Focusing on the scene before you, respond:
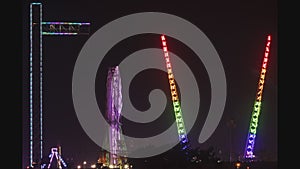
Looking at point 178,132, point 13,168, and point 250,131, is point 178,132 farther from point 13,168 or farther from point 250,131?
point 13,168

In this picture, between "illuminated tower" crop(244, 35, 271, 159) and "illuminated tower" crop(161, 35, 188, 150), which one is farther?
"illuminated tower" crop(244, 35, 271, 159)

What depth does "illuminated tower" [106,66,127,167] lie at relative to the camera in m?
21.3

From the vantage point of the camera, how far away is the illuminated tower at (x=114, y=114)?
21.3m

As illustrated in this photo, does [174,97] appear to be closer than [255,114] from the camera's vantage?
Yes

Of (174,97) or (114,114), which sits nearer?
(174,97)

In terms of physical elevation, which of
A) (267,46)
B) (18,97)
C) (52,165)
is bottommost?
(52,165)

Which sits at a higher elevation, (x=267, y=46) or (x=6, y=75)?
(x=267, y=46)

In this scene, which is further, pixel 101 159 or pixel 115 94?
pixel 101 159

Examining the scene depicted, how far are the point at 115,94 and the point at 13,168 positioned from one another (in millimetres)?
18585

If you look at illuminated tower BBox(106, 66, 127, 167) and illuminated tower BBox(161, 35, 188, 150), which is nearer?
illuminated tower BBox(161, 35, 188, 150)

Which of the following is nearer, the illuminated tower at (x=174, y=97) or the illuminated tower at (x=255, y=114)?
the illuminated tower at (x=174, y=97)

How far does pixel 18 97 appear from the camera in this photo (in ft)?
9.97

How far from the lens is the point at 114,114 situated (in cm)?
2177

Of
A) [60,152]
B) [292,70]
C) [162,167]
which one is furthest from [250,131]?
[292,70]
